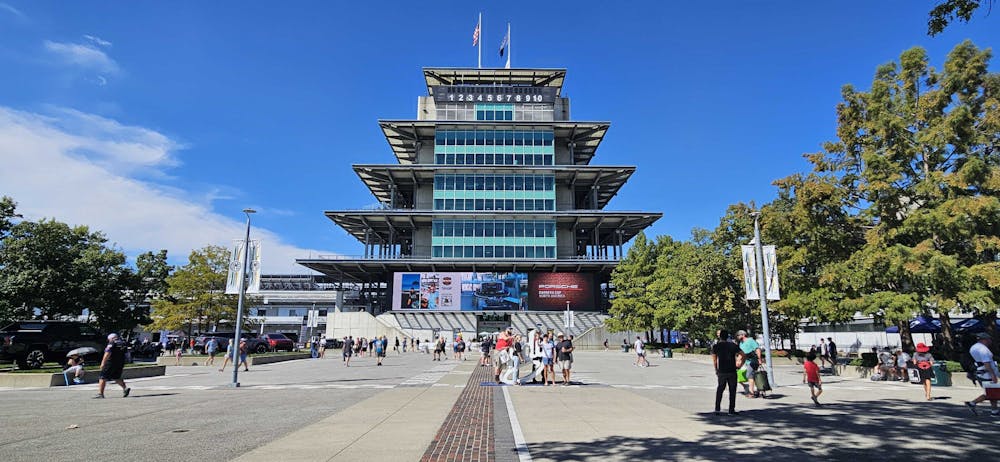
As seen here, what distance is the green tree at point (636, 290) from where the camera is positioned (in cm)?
5081

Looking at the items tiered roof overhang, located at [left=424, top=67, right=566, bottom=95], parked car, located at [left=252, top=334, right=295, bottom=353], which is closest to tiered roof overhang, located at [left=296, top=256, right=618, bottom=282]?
parked car, located at [left=252, top=334, right=295, bottom=353]

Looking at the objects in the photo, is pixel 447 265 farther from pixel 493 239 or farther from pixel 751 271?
pixel 751 271

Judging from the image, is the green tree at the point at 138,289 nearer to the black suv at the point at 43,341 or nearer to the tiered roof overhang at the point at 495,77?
the black suv at the point at 43,341

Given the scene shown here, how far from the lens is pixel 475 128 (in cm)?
7844

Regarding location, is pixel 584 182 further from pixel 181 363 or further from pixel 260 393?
pixel 260 393

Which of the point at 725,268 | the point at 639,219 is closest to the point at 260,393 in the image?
the point at 725,268

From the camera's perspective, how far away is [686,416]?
10602 mm

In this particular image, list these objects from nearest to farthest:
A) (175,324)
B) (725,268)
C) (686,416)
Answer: (686,416) → (725,268) → (175,324)

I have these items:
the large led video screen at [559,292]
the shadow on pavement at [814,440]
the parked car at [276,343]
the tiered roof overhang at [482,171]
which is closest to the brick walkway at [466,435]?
the shadow on pavement at [814,440]

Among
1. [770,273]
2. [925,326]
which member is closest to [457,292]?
[925,326]

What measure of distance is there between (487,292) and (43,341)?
1929 inches

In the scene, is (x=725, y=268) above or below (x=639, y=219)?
below

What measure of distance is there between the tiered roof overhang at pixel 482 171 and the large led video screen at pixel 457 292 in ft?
46.5

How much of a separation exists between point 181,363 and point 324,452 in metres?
29.6
